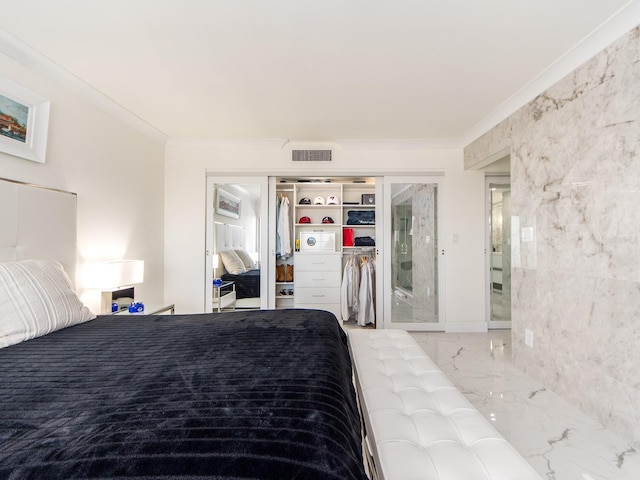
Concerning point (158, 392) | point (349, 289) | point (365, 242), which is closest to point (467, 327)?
point (349, 289)

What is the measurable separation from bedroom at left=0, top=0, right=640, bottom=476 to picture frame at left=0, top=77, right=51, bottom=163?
8cm

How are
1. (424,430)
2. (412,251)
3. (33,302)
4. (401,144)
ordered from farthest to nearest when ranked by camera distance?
(412,251)
(401,144)
(33,302)
(424,430)

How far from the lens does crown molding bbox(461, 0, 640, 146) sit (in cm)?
162

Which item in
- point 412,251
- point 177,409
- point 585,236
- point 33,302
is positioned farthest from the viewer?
point 412,251

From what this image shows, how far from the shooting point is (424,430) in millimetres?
1050

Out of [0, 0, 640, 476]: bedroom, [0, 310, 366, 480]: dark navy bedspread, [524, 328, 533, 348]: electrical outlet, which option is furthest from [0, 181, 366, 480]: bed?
[524, 328, 533, 348]: electrical outlet

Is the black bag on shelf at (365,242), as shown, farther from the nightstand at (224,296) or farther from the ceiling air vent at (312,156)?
the nightstand at (224,296)

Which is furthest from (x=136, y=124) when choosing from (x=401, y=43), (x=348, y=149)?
(x=401, y=43)

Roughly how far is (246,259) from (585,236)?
3219 mm

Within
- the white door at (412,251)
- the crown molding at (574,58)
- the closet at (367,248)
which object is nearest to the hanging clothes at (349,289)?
the closet at (367,248)

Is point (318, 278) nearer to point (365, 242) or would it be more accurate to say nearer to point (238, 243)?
point (365, 242)

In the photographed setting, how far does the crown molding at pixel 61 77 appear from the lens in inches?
73.5

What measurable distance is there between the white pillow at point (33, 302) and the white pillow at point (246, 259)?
6.54 feet

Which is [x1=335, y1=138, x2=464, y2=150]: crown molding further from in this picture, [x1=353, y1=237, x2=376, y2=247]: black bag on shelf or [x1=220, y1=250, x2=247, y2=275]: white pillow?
[x1=220, y1=250, x2=247, y2=275]: white pillow
